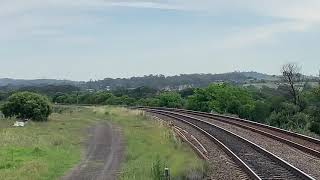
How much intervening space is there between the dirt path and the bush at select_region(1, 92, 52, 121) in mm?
25625

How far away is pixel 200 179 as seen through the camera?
18.9 metres

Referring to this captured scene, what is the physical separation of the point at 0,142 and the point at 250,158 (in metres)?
16.7

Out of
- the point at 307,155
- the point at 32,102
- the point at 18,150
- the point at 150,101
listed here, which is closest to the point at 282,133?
the point at 307,155

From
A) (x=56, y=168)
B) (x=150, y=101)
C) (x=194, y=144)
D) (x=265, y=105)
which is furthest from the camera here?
(x=150, y=101)

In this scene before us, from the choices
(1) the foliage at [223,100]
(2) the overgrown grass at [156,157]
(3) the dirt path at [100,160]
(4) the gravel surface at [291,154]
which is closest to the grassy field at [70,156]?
(2) the overgrown grass at [156,157]

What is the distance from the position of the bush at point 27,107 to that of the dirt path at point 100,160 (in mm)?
25625

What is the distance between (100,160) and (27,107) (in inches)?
1530

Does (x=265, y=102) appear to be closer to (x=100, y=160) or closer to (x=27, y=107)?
(x=27, y=107)

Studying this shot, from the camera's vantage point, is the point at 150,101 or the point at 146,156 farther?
the point at 150,101

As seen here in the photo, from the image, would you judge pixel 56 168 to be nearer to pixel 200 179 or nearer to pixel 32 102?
pixel 200 179

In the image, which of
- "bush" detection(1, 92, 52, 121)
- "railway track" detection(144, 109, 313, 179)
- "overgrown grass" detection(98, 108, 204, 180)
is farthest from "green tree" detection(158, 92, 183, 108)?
"railway track" detection(144, 109, 313, 179)

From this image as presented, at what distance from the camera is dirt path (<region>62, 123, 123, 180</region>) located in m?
21.4

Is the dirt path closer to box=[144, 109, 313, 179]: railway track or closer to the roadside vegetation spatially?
box=[144, 109, 313, 179]: railway track

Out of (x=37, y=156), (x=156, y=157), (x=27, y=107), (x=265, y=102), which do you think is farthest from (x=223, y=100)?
(x=156, y=157)
